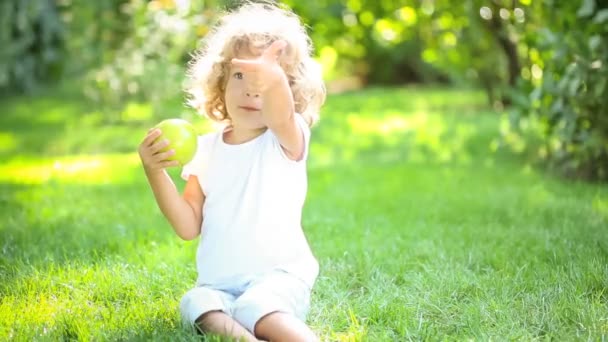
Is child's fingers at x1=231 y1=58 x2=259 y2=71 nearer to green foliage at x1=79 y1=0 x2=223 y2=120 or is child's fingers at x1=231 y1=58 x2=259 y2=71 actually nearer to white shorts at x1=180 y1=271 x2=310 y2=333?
white shorts at x1=180 y1=271 x2=310 y2=333

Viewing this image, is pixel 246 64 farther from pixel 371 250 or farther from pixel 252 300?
pixel 371 250

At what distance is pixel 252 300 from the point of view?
92.5 inches

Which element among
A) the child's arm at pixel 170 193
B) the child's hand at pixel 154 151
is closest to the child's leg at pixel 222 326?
the child's arm at pixel 170 193

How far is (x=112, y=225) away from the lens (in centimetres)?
423

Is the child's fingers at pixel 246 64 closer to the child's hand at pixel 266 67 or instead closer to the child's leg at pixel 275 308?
the child's hand at pixel 266 67

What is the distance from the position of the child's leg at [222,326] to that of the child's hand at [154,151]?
482 mm

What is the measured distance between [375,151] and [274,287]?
501cm

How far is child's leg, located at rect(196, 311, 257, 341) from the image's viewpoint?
7.59 feet

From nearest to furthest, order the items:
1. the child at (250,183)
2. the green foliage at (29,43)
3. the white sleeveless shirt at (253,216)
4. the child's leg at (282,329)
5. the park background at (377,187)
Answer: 1. the child's leg at (282,329)
2. the child at (250,183)
3. the white sleeveless shirt at (253,216)
4. the park background at (377,187)
5. the green foliage at (29,43)

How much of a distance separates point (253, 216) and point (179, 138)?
336mm

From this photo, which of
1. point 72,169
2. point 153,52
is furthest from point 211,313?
point 153,52

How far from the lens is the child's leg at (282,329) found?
2258 mm

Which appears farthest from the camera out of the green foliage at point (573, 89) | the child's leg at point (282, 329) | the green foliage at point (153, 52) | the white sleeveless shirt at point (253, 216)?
the green foliage at point (153, 52)

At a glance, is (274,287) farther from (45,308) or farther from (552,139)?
(552,139)
